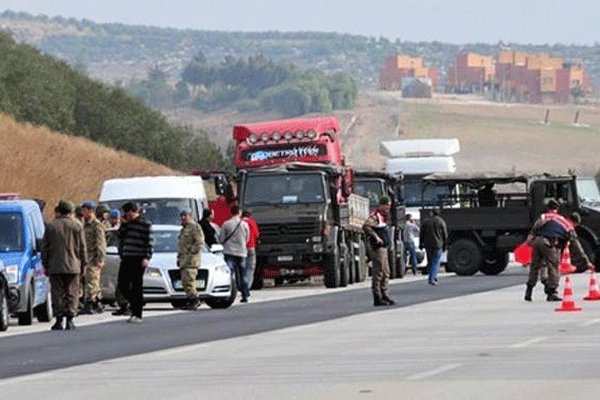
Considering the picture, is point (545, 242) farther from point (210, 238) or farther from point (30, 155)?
point (30, 155)

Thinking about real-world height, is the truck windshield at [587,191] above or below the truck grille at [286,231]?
below

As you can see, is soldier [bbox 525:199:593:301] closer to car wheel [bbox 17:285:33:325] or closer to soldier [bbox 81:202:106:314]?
soldier [bbox 81:202:106:314]

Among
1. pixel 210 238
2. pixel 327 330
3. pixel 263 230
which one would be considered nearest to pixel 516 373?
pixel 327 330

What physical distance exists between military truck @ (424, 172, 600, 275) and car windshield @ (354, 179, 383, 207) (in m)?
1.69

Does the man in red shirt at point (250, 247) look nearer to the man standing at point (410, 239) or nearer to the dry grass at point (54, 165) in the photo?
the man standing at point (410, 239)

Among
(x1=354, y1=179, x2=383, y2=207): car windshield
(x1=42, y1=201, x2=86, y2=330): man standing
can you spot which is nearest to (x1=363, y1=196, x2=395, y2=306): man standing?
(x1=42, y1=201, x2=86, y2=330): man standing

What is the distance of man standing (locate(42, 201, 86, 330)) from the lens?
107 feet

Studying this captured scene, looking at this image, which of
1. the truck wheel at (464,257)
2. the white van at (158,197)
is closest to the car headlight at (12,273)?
the white van at (158,197)

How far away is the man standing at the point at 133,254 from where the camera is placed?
3416 centimetres

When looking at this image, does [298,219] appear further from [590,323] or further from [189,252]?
[590,323]

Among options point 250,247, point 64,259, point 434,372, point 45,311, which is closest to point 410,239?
point 250,247

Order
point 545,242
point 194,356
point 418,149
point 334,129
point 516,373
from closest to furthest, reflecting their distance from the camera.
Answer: point 516,373, point 194,356, point 545,242, point 334,129, point 418,149

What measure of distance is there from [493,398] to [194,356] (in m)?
7.34

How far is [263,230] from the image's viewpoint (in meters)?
50.5
